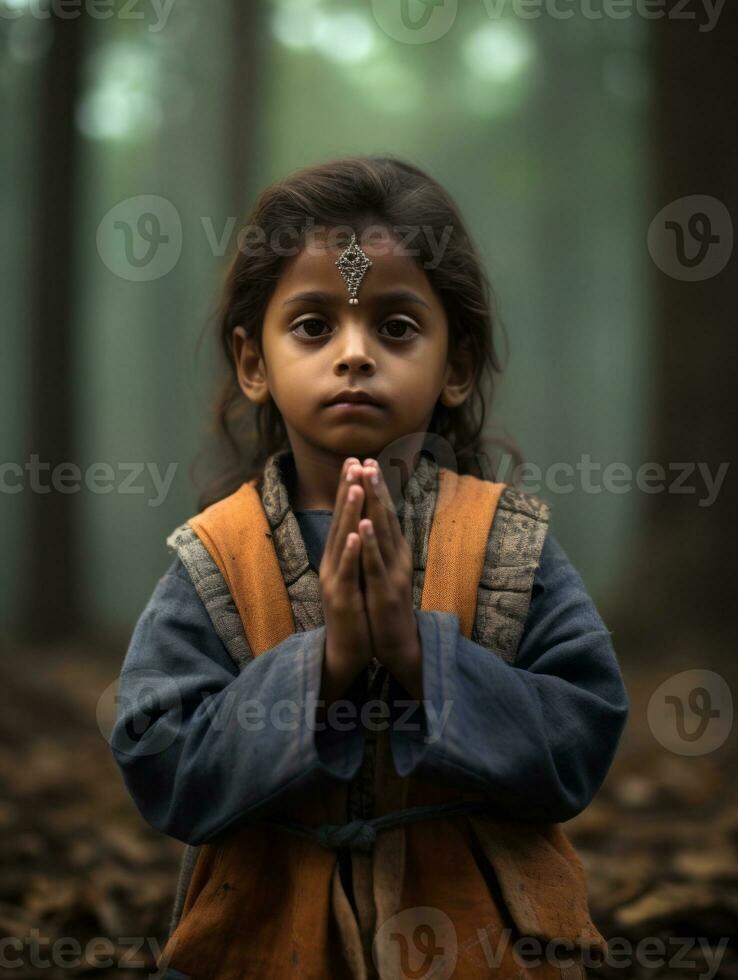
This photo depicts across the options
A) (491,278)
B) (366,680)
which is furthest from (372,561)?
(491,278)

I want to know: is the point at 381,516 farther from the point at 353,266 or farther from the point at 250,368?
the point at 250,368

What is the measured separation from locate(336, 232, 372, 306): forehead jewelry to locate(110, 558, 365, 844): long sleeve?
2.18ft

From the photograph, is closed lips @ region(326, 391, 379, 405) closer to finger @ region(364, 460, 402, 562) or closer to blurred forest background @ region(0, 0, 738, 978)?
finger @ region(364, 460, 402, 562)

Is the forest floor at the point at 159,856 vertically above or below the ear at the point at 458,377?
below

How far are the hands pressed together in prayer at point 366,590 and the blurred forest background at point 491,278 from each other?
1183mm

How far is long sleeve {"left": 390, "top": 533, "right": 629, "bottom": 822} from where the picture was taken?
5.26 ft

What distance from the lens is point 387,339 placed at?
189 centimetres

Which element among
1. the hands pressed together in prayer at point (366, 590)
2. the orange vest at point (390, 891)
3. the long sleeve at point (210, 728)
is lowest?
the orange vest at point (390, 891)

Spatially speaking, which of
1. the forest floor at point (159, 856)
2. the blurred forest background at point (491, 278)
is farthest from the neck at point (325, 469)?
the forest floor at point (159, 856)

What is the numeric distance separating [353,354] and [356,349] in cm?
2

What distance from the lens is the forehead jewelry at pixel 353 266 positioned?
1.84m

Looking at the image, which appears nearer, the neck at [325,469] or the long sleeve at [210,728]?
the long sleeve at [210,728]

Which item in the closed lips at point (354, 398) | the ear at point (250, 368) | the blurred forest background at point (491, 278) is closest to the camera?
the closed lips at point (354, 398)

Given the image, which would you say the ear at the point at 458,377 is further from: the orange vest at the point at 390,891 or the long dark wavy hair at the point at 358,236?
the orange vest at the point at 390,891
